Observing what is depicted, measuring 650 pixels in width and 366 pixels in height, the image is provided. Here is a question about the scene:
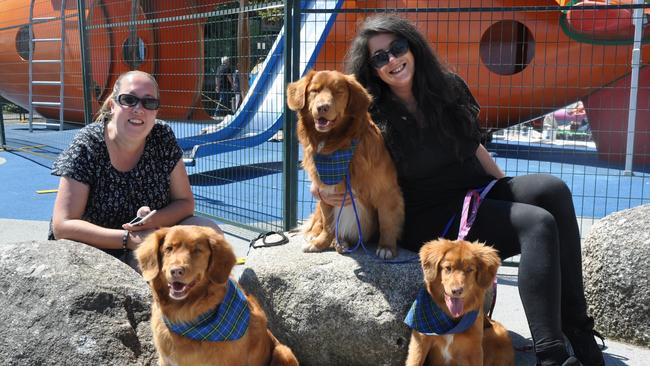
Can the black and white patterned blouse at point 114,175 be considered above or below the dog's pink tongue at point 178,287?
above

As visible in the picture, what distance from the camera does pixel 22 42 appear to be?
16953 millimetres

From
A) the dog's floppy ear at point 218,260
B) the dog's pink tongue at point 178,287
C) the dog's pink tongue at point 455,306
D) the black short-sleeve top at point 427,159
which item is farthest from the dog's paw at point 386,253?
the dog's pink tongue at point 178,287

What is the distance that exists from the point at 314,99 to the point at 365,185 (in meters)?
0.54

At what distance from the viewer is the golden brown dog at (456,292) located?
271 cm

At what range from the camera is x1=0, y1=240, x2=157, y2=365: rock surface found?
2840 millimetres

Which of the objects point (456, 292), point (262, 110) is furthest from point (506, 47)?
point (456, 292)

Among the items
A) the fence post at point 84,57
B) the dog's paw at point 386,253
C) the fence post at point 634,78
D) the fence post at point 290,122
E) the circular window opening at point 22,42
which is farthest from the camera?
the circular window opening at point 22,42

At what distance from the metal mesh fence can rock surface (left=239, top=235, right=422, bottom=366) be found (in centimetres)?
208

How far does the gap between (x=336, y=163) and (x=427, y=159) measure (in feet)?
1.73

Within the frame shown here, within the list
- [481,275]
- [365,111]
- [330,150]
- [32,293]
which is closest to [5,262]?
[32,293]

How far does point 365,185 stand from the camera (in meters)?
3.34

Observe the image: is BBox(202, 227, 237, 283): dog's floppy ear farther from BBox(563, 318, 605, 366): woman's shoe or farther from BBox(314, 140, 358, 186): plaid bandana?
BBox(563, 318, 605, 366): woman's shoe

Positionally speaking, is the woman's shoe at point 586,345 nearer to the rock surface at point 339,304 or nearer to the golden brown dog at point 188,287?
the rock surface at point 339,304

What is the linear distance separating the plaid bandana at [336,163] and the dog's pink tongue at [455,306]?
91 centimetres
